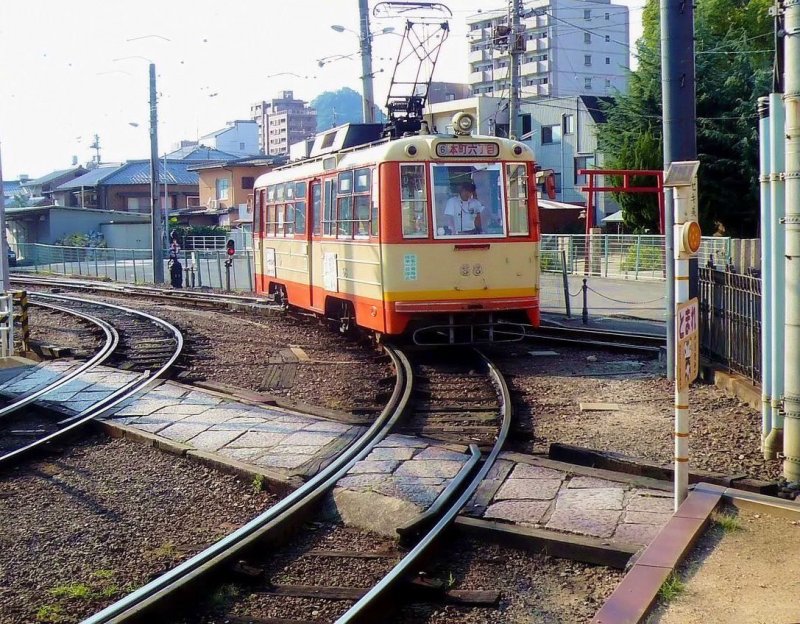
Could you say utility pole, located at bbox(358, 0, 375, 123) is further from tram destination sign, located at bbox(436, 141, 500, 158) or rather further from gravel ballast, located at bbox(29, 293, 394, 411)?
tram destination sign, located at bbox(436, 141, 500, 158)

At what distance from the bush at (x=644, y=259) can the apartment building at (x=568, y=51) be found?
50412mm

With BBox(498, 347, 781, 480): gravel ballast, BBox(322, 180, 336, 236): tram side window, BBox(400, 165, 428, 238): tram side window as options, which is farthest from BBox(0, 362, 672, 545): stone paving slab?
BBox(322, 180, 336, 236): tram side window

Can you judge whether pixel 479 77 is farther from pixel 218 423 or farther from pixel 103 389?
pixel 218 423

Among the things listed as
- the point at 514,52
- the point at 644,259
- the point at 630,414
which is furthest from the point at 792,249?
the point at 644,259

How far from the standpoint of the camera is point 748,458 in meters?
7.54

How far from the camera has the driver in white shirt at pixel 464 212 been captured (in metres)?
12.8

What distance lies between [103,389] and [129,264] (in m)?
32.1

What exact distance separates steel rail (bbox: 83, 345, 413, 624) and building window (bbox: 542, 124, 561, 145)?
153ft

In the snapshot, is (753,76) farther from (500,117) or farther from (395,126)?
(500,117)

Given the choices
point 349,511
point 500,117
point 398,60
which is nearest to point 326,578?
point 349,511

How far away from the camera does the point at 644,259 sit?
3103 cm

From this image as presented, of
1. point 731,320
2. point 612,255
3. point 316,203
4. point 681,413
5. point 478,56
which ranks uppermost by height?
point 478,56

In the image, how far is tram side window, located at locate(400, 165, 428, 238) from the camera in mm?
12656

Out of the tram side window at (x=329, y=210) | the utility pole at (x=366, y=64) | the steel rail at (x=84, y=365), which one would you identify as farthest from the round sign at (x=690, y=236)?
the utility pole at (x=366, y=64)
